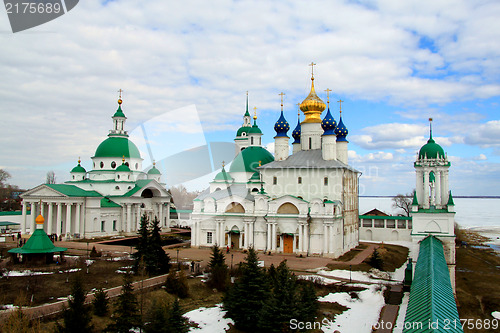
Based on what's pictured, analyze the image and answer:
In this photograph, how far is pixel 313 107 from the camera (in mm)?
40562

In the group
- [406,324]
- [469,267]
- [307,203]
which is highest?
[307,203]

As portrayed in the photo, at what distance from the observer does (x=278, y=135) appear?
4019 cm

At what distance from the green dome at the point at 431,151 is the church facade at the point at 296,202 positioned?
26.3 ft

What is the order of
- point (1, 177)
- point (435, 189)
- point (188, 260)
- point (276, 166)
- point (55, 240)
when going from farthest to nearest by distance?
1. point (1, 177)
2. point (55, 240)
3. point (276, 166)
4. point (188, 260)
5. point (435, 189)

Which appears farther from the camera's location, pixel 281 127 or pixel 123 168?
pixel 123 168

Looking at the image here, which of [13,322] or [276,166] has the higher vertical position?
[276,166]

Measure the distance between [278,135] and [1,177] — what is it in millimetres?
59251

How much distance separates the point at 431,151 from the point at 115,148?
3588 cm

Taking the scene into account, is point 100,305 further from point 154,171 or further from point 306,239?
point 154,171

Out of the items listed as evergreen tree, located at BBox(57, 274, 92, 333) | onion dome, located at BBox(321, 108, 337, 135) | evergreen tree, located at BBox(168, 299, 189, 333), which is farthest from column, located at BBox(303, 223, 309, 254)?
evergreen tree, located at BBox(57, 274, 92, 333)

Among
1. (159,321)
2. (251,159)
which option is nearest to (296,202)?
(251,159)

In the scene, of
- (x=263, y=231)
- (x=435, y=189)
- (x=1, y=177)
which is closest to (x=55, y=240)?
(x=263, y=231)

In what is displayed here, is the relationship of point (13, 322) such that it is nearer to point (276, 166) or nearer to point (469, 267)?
point (276, 166)

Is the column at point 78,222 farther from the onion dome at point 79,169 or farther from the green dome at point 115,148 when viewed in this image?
the onion dome at point 79,169
